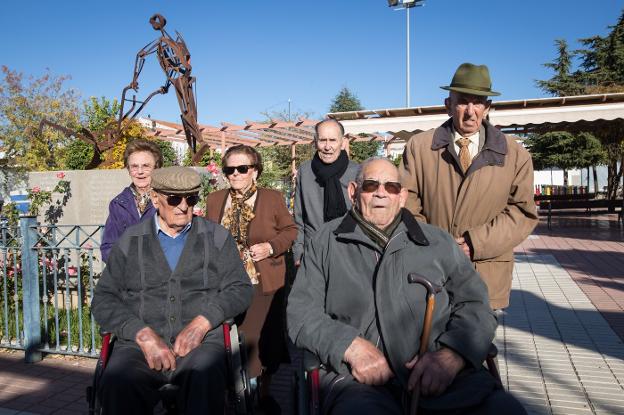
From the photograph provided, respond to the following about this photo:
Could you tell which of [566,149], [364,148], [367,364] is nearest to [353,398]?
[367,364]

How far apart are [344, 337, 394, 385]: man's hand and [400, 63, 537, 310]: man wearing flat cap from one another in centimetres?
76

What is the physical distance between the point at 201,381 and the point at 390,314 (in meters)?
0.90

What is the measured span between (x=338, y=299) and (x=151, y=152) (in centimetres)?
195

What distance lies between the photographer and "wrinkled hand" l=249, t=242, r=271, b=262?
3.29 m

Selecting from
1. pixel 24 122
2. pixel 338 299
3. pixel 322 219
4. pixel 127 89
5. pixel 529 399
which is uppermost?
pixel 24 122

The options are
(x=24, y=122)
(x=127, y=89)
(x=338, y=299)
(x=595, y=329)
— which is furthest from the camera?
(x=24, y=122)

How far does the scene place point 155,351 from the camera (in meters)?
2.41

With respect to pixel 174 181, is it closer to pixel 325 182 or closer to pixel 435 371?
pixel 325 182

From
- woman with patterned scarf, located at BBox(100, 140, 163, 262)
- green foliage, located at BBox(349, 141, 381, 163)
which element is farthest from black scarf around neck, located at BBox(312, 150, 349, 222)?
green foliage, located at BBox(349, 141, 381, 163)

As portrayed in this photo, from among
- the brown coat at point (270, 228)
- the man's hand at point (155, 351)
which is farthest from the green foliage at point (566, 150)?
the man's hand at point (155, 351)

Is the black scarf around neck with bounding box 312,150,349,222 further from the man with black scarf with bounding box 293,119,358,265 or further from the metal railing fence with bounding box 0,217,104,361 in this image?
the metal railing fence with bounding box 0,217,104,361

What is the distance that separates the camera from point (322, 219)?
3.63 metres

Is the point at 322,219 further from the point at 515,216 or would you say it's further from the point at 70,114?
the point at 70,114

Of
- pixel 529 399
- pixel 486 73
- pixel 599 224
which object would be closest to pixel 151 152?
pixel 486 73
